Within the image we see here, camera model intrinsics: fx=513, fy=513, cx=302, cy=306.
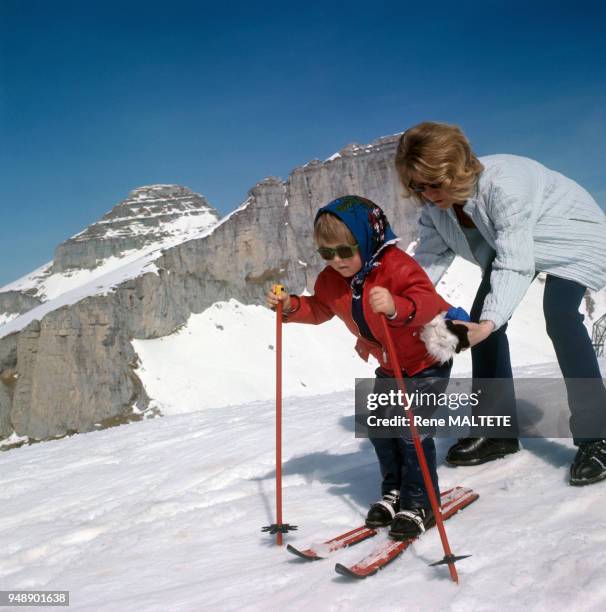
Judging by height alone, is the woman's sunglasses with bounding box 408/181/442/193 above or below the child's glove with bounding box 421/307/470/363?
above

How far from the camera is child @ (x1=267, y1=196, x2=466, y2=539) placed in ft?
9.18

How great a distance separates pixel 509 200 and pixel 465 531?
1877mm

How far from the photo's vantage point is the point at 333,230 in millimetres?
2941

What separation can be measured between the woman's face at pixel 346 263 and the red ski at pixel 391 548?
150 centimetres

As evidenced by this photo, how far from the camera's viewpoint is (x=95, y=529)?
12.2ft

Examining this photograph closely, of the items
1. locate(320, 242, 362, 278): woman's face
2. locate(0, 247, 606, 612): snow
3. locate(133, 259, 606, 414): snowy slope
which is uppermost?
locate(320, 242, 362, 278): woman's face

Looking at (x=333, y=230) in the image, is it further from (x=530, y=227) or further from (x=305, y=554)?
(x=305, y=554)

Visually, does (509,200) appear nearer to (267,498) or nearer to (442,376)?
(442,376)

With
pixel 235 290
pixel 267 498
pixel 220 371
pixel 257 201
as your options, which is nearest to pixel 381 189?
pixel 257 201

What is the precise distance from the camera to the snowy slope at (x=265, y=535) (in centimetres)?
218

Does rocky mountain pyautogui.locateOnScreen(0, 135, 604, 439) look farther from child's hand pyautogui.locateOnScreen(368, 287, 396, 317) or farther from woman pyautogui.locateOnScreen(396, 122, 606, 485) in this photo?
child's hand pyautogui.locateOnScreen(368, 287, 396, 317)

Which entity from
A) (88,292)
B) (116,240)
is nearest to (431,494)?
(88,292)

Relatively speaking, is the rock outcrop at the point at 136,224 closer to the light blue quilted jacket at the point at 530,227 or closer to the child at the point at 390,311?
the child at the point at 390,311

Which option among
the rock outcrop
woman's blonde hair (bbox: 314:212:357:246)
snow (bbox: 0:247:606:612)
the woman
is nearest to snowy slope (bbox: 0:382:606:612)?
snow (bbox: 0:247:606:612)
